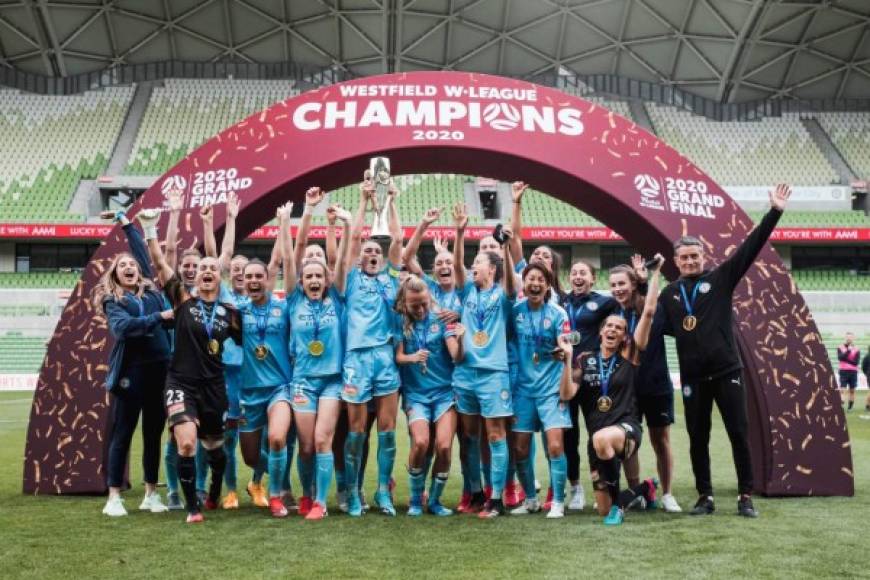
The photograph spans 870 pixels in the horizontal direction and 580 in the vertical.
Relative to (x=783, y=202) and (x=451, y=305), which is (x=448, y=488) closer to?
(x=451, y=305)

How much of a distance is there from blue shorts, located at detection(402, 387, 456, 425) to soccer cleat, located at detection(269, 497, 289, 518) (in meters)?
0.98

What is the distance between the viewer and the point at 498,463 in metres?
5.69

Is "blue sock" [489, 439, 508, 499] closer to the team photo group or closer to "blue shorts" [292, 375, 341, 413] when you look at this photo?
the team photo group

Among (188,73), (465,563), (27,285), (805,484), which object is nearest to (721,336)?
(805,484)

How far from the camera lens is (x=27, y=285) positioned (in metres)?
26.6

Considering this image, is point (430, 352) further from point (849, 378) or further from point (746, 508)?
point (849, 378)

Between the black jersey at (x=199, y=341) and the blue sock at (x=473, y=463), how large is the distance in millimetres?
1662

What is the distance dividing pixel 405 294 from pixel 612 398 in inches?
58.1

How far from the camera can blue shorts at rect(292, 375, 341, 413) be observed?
18.6ft

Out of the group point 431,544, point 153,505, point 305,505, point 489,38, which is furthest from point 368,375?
point 489,38

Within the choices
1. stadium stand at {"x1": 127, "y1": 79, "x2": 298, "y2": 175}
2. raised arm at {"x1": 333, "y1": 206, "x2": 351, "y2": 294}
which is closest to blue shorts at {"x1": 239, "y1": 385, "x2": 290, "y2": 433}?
raised arm at {"x1": 333, "y1": 206, "x2": 351, "y2": 294}

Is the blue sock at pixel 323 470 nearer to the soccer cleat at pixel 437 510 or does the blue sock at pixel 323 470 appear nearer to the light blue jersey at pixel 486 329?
the soccer cleat at pixel 437 510

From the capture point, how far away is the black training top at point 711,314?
227 inches

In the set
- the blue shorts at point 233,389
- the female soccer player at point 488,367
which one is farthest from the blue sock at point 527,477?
the blue shorts at point 233,389
